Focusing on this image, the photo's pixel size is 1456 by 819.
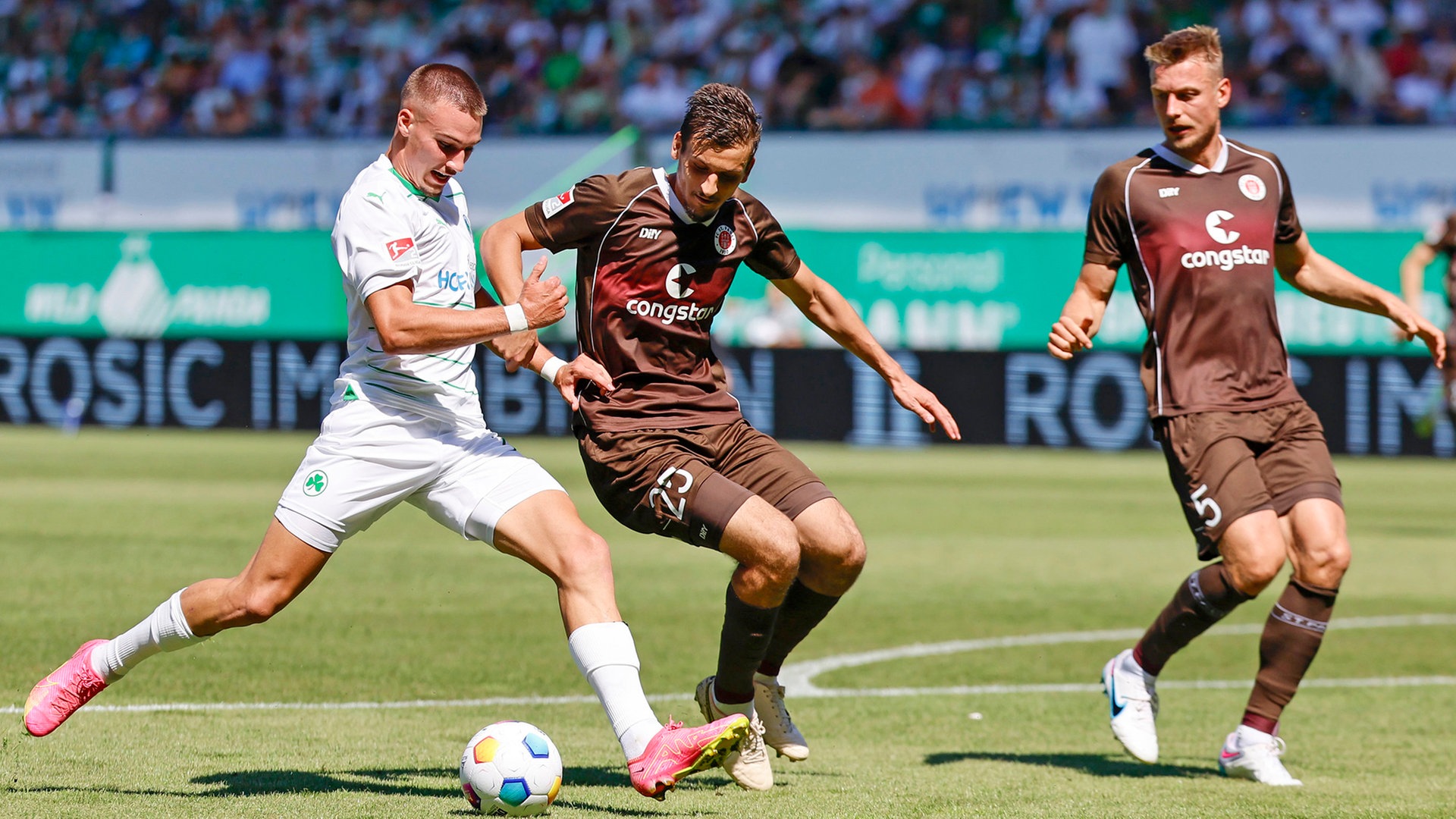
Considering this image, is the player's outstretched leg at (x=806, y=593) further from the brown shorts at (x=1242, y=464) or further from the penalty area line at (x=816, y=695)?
the penalty area line at (x=816, y=695)

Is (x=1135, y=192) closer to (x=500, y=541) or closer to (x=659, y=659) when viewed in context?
(x=500, y=541)

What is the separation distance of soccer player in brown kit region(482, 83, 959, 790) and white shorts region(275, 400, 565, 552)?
39 cm

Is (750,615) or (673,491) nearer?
(673,491)

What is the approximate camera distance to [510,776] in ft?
15.8

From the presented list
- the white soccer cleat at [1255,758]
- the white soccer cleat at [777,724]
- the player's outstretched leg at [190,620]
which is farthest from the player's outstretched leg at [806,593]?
the player's outstretched leg at [190,620]

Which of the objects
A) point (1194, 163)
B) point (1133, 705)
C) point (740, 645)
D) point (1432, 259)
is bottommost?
point (1133, 705)

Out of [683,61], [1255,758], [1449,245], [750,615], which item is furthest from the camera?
[683,61]

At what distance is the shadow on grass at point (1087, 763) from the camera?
5.96m

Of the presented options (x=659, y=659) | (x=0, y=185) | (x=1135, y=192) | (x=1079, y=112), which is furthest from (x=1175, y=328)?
(x=0, y=185)

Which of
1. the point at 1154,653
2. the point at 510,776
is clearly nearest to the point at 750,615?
the point at 510,776

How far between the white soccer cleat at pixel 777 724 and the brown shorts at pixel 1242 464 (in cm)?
141

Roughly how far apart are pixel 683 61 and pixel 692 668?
18.9 m

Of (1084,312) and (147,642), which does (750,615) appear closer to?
(1084,312)

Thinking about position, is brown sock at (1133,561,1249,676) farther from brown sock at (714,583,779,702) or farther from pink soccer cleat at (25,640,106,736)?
pink soccer cleat at (25,640,106,736)
